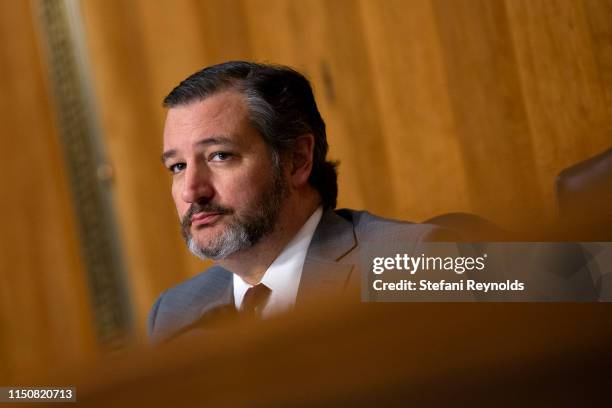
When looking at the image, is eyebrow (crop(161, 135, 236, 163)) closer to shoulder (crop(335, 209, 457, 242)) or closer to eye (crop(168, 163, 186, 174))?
eye (crop(168, 163, 186, 174))

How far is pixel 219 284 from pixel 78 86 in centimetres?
115

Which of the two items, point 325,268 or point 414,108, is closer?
point 325,268

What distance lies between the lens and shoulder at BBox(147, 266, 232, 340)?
1.47 metres

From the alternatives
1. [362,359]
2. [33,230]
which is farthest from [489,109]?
[33,230]

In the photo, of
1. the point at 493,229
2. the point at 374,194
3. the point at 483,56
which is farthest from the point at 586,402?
the point at 374,194

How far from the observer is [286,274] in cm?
139

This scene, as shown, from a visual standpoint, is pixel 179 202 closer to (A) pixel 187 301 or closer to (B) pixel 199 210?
(B) pixel 199 210

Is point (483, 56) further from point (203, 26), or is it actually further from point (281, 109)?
point (203, 26)

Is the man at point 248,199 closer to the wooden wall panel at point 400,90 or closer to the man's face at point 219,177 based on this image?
the man's face at point 219,177

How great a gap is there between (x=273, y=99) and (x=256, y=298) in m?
0.33

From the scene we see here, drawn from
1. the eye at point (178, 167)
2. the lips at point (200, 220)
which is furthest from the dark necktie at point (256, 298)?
the eye at point (178, 167)

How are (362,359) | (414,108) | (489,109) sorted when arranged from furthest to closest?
1. (414,108)
2. (489,109)
3. (362,359)

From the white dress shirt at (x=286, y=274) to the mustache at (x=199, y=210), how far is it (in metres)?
0.11

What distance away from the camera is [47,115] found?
248 cm
